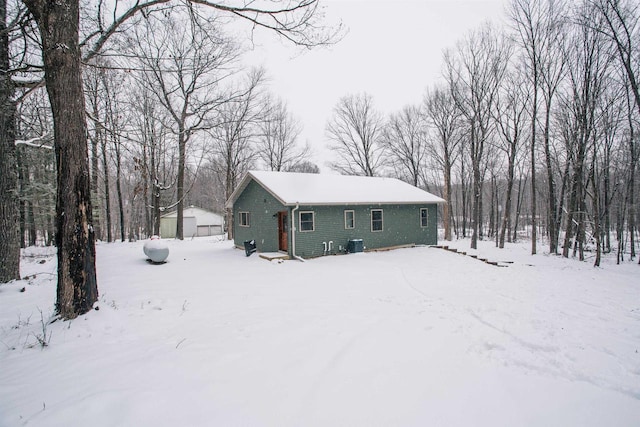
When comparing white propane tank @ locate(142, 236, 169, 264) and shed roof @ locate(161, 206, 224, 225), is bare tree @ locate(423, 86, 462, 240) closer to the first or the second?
white propane tank @ locate(142, 236, 169, 264)

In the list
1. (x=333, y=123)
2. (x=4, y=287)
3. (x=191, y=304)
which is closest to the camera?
(x=191, y=304)

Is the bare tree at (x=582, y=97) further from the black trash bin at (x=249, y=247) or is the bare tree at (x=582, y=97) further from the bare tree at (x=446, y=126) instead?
the black trash bin at (x=249, y=247)

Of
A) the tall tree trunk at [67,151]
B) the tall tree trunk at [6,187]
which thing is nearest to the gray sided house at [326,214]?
the tall tree trunk at [67,151]

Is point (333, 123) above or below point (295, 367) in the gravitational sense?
above

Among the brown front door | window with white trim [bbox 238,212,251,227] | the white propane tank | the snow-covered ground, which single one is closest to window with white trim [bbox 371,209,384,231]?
the brown front door

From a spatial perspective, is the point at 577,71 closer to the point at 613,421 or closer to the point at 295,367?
the point at 613,421

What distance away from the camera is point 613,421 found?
8.84 feet

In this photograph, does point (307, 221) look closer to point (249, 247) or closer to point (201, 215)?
point (249, 247)

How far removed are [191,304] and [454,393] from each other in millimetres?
4971

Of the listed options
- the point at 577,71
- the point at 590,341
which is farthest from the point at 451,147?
the point at 590,341

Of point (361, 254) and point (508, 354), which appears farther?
point (361, 254)

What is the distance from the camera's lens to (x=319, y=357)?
3816 millimetres

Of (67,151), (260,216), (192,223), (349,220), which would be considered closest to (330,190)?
(349,220)

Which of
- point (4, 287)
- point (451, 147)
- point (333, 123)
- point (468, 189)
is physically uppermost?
point (333, 123)
